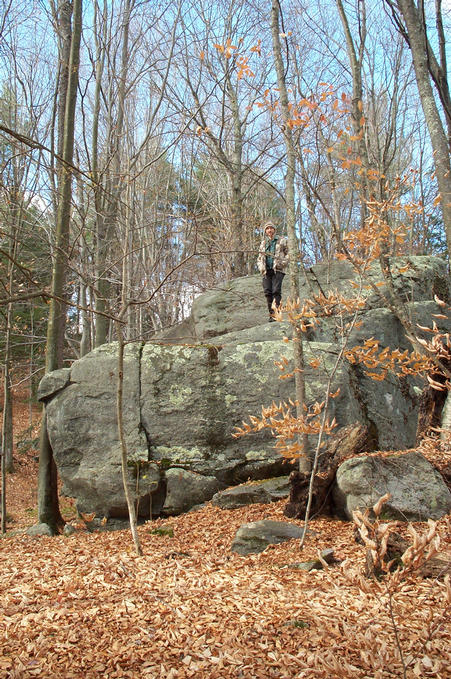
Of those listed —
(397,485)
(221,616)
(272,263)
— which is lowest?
(221,616)

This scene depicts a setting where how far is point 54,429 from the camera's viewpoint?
7301 mm

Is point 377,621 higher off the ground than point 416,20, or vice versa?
point 416,20

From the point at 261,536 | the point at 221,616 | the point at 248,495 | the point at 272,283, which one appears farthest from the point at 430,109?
the point at 248,495

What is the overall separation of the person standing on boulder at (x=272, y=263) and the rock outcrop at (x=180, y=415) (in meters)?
1.52

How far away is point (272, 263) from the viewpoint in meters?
8.95

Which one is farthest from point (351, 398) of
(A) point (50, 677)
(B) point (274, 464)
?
(A) point (50, 677)

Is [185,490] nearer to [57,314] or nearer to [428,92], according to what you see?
[57,314]

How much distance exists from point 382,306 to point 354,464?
4.56 m

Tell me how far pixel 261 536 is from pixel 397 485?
4.80 feet

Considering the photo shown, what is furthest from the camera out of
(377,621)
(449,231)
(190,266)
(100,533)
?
(190,266)

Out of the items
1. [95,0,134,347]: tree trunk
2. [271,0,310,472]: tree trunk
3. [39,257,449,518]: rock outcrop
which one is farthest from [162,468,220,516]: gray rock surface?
[95,0,134,347]: tree trunk

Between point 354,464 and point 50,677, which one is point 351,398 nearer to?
point 354,464

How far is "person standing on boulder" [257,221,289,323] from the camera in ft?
28.7

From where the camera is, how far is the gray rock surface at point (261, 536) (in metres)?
4.84
